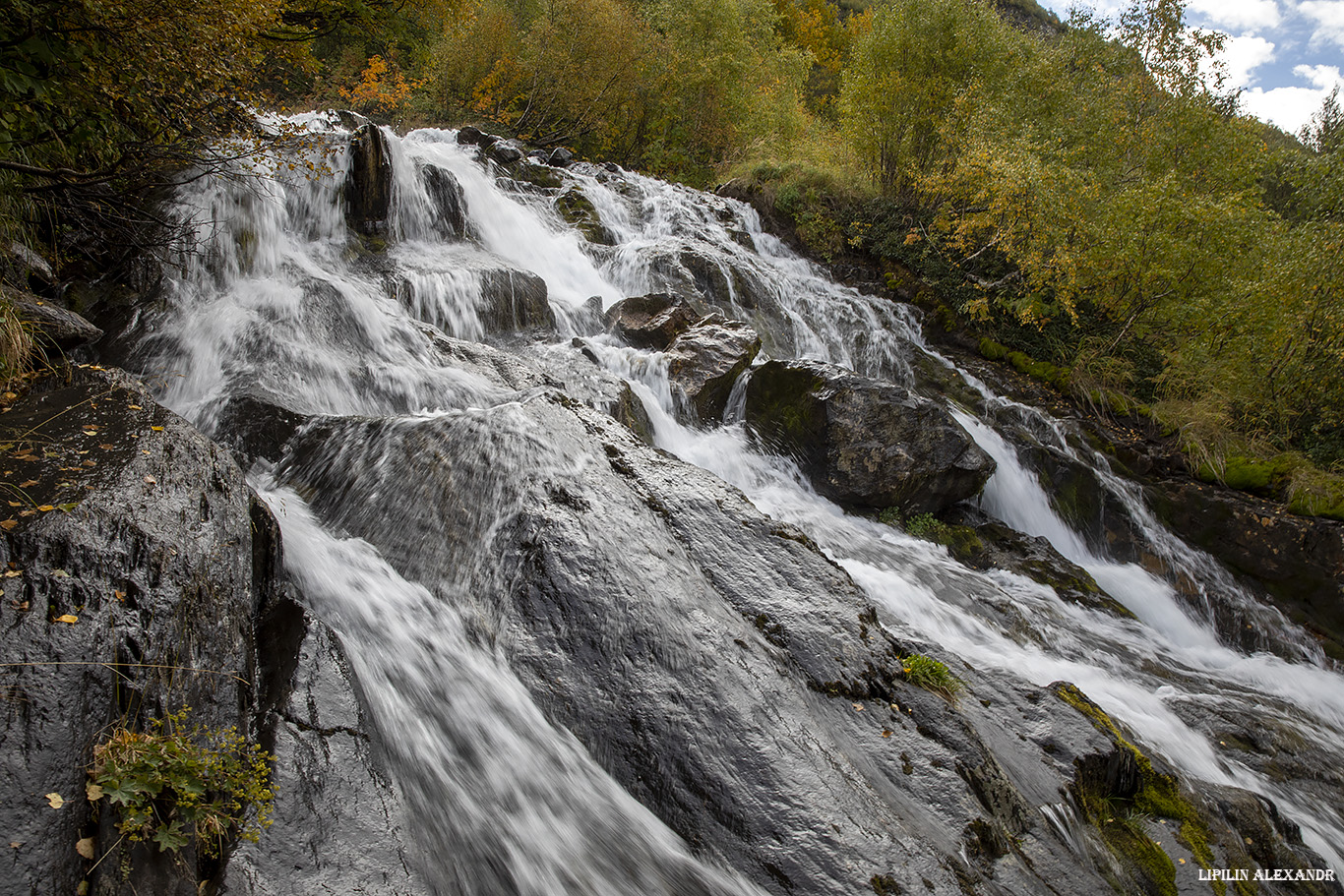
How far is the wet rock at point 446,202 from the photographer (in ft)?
42.4

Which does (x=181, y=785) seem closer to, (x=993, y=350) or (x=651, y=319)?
(x=651, y=319)

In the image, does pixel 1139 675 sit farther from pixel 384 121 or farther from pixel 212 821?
pixel 384 121

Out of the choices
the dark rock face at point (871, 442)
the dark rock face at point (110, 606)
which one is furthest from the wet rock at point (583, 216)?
the dark rock face at point (110, 606)

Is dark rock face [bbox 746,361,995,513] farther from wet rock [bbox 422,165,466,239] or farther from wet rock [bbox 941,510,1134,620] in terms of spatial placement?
wet rock [bbox 422,165,466,239]

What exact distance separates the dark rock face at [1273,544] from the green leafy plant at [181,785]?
46.9 ft

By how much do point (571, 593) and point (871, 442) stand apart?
708 cm

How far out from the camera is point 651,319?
12.0 metres

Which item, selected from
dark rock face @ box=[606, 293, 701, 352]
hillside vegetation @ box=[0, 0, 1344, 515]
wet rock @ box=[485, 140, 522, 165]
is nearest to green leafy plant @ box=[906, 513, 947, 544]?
dark rock face @ box=[606, 293, 701, 352]

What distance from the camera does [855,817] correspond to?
11.5ft

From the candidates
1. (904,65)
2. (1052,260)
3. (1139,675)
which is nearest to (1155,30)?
(904,65)

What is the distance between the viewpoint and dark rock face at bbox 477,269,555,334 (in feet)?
35.7

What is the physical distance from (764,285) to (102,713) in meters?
15.2

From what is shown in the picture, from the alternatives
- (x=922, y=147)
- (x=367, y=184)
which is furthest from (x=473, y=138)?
(x=922, y=147)

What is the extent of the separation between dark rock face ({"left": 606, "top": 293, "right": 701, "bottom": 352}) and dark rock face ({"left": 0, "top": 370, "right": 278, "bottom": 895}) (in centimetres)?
831
